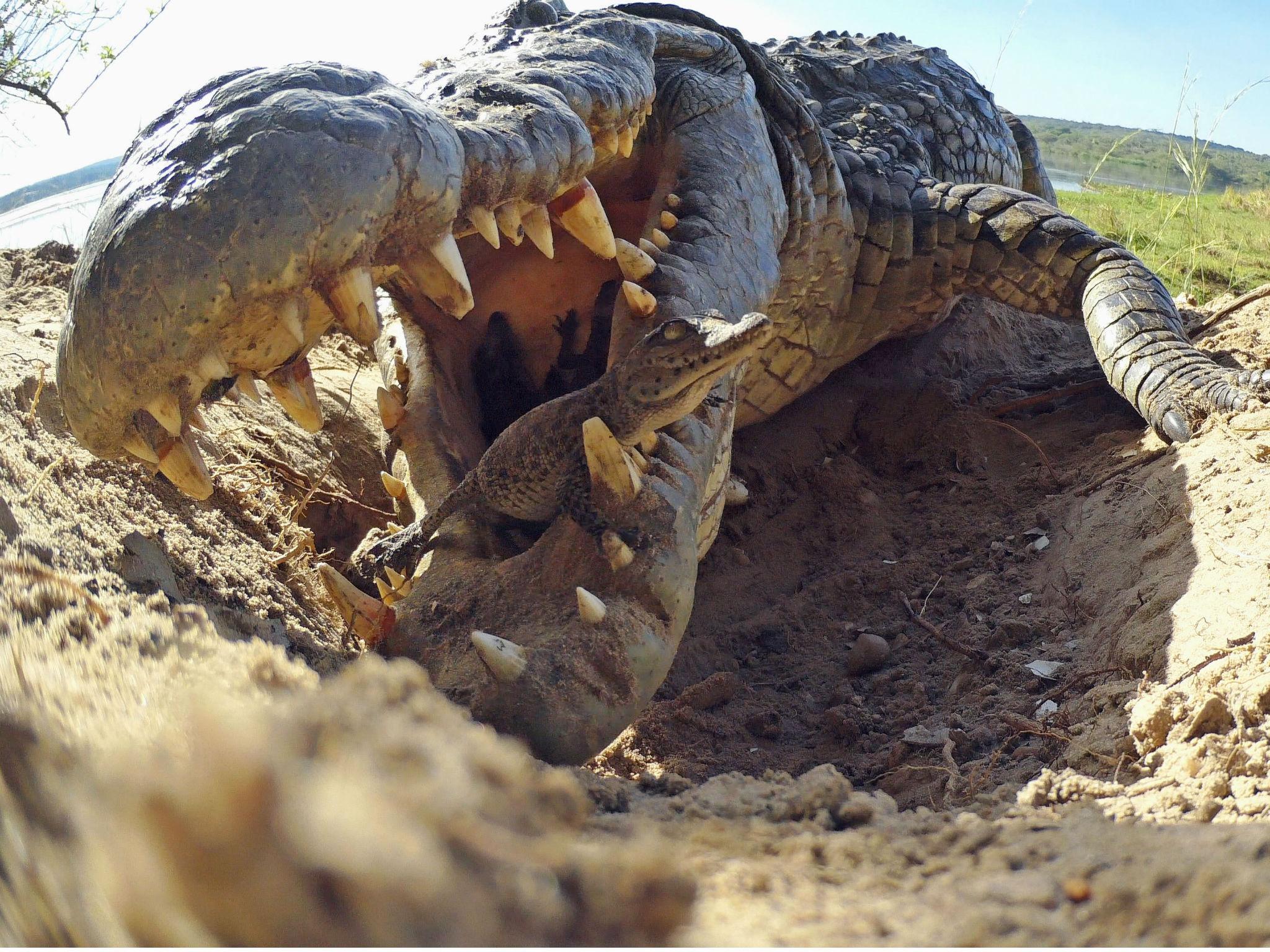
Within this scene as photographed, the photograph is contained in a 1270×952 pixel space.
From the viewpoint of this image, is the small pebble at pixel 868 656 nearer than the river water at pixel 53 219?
Yes

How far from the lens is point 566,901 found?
Answer: 526mm

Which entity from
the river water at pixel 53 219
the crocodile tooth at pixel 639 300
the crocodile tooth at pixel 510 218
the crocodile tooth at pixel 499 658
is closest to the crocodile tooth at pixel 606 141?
the crocodile tooth at pixel 639 300

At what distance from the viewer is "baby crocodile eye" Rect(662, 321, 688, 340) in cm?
161

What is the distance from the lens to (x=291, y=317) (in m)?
1.33

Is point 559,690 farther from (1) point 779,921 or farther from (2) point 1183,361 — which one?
(2) point 1183,361

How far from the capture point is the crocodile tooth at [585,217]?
1999 millimetres

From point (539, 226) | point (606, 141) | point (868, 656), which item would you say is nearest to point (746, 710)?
point (868, 656)

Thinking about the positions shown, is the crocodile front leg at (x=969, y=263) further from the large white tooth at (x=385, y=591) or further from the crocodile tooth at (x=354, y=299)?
the crocodile tooth at (x=354, y=299)

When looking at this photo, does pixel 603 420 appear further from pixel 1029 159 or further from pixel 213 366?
pixel 1029 159

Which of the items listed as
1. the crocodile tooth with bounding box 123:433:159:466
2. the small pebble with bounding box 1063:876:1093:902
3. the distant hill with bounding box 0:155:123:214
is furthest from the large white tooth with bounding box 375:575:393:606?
the distant hill with bounding box 0:155:123:214

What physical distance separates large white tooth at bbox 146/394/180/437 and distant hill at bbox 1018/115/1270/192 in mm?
12086

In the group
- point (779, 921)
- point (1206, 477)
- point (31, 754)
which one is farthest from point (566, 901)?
point (1206, 477)

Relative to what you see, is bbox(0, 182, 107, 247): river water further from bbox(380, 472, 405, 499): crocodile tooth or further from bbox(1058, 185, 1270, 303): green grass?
bbox(1058, 185, 1270, 303): green grass

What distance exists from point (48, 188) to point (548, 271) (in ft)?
12.9
